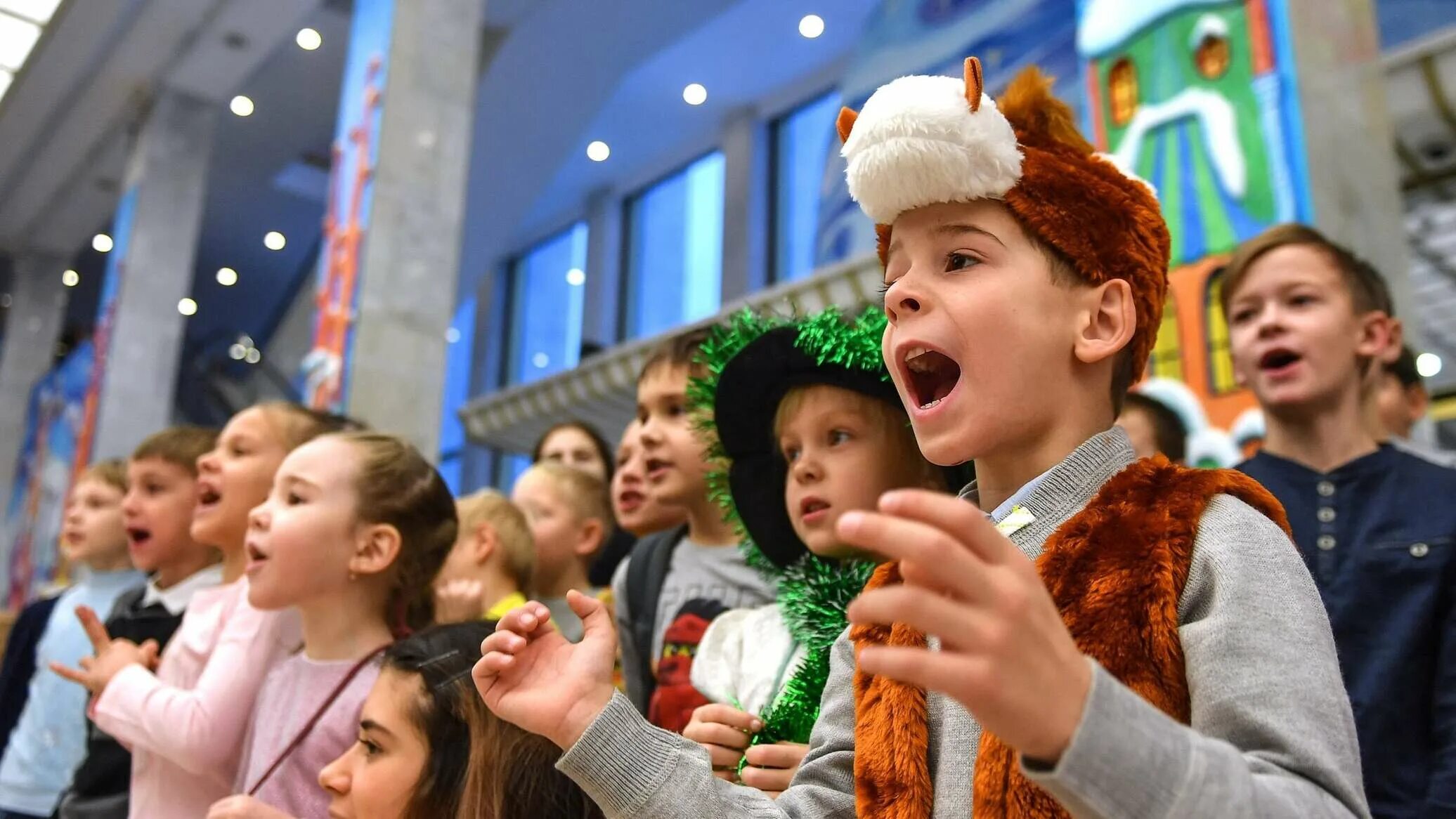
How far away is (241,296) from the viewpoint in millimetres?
16062

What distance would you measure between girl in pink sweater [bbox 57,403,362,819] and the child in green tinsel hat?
2.94 feet

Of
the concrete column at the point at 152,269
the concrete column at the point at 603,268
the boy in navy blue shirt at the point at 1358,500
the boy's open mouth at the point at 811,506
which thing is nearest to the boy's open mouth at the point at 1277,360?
the boy in navy blue shirt at the point at 1358,500

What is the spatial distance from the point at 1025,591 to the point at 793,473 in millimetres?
1058

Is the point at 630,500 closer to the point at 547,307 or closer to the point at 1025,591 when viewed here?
the point at 1025,591

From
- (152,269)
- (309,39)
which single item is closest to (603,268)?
(309,39)

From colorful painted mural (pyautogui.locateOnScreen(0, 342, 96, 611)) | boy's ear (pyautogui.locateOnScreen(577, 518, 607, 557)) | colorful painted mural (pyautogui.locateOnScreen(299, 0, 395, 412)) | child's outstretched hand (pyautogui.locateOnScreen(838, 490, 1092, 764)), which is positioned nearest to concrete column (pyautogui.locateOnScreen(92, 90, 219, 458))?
colorful painted mural (pyautogui.locateOnScreen(0, 342, 96, 611))

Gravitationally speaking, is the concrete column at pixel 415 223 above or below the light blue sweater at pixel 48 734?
above

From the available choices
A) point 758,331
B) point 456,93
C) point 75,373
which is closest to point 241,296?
point 75,373

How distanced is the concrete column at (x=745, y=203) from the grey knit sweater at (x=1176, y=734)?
10.3 m

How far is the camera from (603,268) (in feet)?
45.2

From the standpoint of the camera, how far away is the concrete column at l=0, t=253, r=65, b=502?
42.1 ft

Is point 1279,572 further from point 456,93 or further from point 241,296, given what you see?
point 241,296

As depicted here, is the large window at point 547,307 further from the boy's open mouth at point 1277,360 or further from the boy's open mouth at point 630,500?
the boy's open mouth at point 1277,360

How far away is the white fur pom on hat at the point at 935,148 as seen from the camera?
3.52ft
